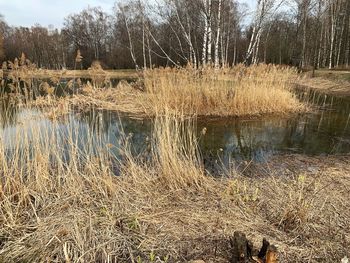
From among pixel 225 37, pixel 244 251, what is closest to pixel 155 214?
pixel 244 251

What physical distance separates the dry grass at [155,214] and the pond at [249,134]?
0.75 metres

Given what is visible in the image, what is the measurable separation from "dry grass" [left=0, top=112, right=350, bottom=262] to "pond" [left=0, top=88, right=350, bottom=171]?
75cm

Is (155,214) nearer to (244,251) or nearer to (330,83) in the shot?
(244,251)

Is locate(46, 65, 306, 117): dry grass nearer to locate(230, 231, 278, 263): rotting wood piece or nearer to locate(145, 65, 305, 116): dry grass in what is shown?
locate(145, 65, 305, 116): dry grass

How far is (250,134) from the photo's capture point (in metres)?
6.12

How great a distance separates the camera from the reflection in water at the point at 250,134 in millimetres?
4750

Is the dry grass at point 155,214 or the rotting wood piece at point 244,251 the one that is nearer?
the rotting wood piece at point 244,251

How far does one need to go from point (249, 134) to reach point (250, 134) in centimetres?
2

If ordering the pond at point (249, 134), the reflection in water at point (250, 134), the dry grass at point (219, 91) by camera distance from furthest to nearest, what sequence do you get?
the dry grass at point (219, 91), the reflection in water at point (250, 134), the pond at point (249, 134)

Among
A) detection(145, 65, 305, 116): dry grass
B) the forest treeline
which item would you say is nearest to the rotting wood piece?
detection(145, 65, 305, 116): dry grass

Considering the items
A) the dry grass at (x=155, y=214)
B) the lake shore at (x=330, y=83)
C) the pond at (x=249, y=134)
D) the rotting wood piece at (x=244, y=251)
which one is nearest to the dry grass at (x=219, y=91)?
the pond at (x=249, y=134)

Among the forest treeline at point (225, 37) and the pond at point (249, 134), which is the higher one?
the forest treeline at point (225, 37)

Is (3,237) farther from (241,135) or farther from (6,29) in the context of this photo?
(6,29)

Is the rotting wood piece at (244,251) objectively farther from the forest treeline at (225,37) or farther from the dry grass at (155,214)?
the forest treeline at (225,37)
